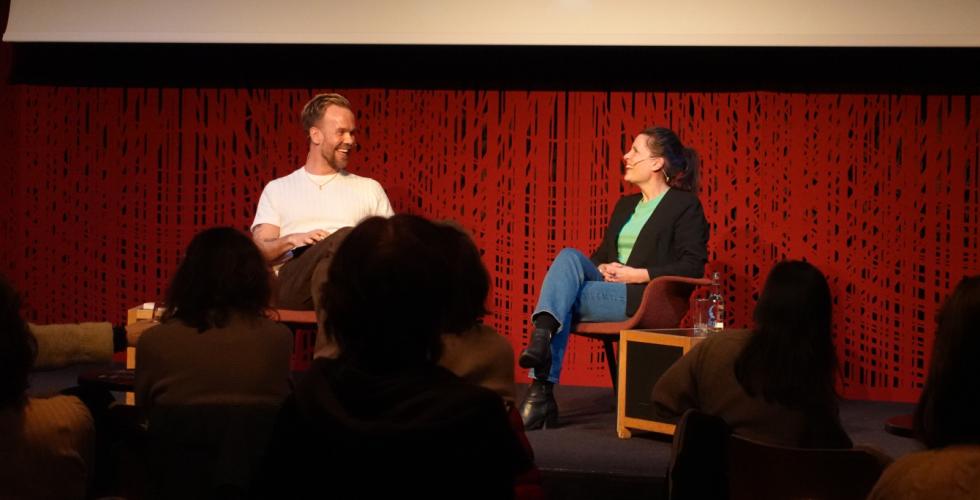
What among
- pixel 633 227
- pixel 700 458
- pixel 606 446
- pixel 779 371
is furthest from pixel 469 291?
pixel 633 227

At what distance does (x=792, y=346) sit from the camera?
2.19 m

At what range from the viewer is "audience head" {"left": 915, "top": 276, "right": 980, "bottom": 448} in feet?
4.40

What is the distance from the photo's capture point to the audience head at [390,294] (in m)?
1.31

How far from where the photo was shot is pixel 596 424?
4062 mm

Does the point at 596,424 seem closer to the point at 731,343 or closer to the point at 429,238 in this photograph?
the point at 731,343

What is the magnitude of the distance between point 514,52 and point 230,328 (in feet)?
9.77

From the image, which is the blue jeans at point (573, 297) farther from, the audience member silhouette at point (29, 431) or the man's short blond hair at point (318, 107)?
the audience member silhouette at point (29, 431)

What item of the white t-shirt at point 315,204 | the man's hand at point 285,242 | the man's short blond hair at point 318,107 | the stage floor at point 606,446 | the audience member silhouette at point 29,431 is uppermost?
the man's short blond hair at point 318,107

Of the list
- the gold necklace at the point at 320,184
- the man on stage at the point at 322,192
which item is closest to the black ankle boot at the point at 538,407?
the man on stage at the point at 322,192

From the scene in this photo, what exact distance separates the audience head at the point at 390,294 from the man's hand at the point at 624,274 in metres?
2.84

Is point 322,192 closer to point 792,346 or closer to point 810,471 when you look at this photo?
point 792,346

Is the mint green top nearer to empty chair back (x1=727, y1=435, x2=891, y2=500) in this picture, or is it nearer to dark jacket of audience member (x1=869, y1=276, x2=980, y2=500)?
empty chair back (x1=727, y1=435, x2=891, y2=500)

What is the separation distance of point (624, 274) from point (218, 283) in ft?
7.01

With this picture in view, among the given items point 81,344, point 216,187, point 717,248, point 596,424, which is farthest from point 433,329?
point 216,187
